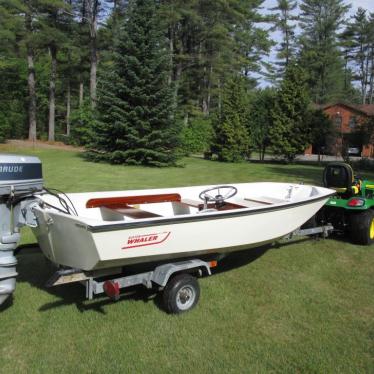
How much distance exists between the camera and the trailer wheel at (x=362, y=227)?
6.42 metres

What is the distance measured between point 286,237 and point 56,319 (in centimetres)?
321

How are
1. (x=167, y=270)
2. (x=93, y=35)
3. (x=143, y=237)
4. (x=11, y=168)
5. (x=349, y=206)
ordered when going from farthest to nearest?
1. (x=93, y=35)
2. (x=349, y=206)
3. (x=167, y=270)
4. (x=11, y=168)
5. (x=143, y=237)

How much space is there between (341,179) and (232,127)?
16.8 meters

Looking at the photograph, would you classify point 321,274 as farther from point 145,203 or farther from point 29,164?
point 29,164

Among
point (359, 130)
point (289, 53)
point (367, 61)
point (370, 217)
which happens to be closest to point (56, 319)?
point (370, 217)

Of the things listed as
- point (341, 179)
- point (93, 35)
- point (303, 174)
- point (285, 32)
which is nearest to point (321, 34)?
point (285, 32)

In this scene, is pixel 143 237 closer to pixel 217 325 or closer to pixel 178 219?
pixel 178 219

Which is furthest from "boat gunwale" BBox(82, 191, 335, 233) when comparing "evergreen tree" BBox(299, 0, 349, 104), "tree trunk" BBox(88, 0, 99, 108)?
"evergreen tree" BBox(299, 0, 349, 104)

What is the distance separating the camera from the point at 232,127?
23.2 meters

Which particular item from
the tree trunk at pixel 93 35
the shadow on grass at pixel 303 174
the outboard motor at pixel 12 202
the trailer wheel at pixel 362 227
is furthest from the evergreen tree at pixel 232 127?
the outboard motor at pixel 12 202

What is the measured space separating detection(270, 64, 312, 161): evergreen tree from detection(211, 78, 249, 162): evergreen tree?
1926mm

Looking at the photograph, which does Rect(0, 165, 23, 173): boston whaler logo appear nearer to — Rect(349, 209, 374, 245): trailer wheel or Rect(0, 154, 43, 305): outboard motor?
Rect(0, 154, 43, 305): outboard motor

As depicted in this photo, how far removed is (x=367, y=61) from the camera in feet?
182

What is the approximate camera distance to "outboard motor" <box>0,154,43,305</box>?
3.76m
